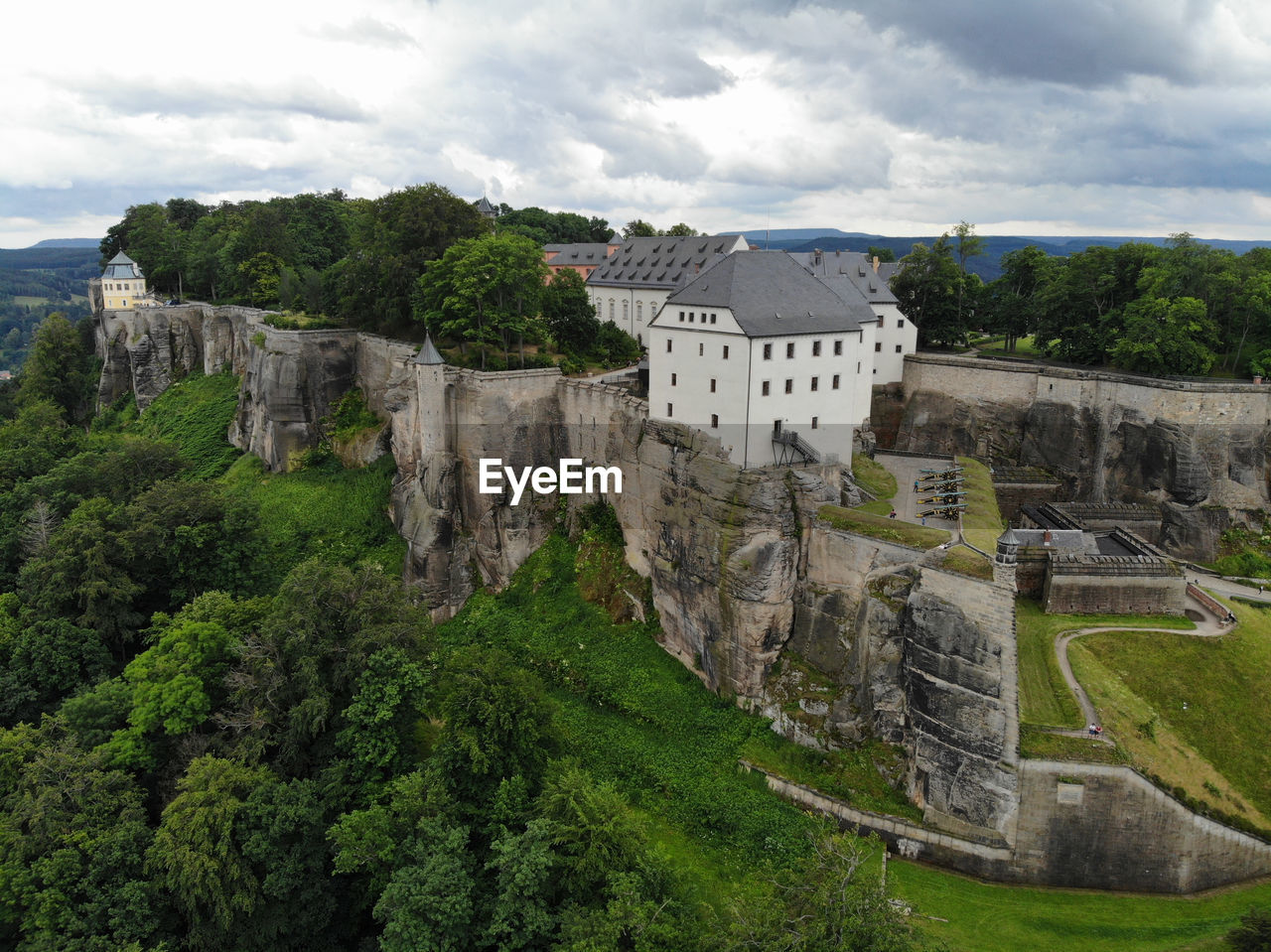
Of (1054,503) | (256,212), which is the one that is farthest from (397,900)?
(256,212)

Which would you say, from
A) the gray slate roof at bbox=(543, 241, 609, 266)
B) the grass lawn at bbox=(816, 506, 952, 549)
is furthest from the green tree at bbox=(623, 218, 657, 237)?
the grass lawn at bbox=(816, 506, 952, 549)

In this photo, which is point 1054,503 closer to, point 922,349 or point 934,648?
point 934,648

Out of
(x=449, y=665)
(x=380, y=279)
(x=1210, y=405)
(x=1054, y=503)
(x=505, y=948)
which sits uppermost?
(x=380, y=279)

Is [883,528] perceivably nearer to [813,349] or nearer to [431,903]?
[813,349]

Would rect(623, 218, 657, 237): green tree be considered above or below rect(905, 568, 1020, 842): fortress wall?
above

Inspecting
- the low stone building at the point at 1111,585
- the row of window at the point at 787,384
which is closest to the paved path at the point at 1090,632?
the low stone building at the point at 1111,585

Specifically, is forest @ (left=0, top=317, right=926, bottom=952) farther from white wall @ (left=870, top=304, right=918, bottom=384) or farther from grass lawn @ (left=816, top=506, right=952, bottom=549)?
white wall @ (left=870, top=304, right=918, bottom=384)

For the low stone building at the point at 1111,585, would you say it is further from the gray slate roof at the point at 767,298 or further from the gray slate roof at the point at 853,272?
the gray slate roof at the point at 853,272
